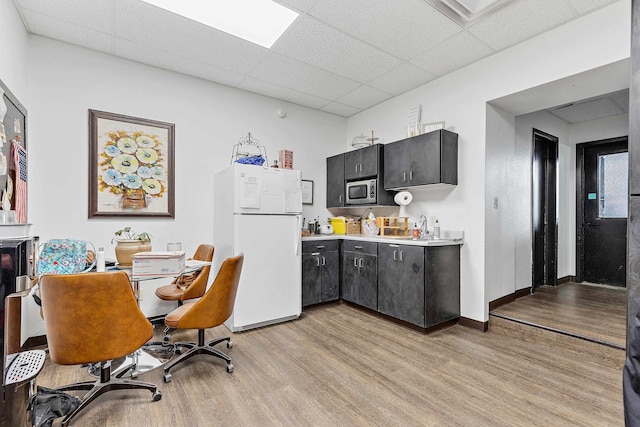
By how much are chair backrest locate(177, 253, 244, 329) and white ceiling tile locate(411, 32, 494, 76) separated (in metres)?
2.81

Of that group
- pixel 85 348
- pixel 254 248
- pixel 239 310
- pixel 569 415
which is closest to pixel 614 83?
pixel 569 415

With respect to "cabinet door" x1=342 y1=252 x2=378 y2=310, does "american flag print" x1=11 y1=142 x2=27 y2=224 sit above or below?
above

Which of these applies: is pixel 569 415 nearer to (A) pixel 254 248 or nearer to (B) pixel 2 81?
(A) pixel 254 248

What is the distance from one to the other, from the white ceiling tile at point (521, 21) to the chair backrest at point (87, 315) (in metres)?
3.44

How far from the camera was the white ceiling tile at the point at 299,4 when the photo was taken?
2463 millimetres

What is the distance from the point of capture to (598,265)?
15.4ft

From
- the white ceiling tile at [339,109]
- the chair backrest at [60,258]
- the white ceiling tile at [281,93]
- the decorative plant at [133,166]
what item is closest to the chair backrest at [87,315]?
the chair backrest at [60,258]

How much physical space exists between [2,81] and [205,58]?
5.52 ft

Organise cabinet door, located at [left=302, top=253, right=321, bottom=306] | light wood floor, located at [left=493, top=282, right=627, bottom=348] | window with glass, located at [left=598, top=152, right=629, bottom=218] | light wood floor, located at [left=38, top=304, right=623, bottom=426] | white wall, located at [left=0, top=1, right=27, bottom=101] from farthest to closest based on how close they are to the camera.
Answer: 1. window with glass, located at [left=598, top=152, right=629, bottom=218]
2. cabinet door, located at [left=302, top=253, right=321, bottom=306]
3. light wood floor, located at [left=493, top=282, right=627, bottom=348]
4. white wall, located at [left=0, top=1, right=27, bottom=101]
5. light wood floor, located at [left=38, top=304, right=623, bottom=426]

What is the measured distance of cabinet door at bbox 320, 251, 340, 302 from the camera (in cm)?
409

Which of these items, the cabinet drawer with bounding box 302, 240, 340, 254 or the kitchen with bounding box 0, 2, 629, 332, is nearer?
the kitchen with bounding box 0, 2, 629, 332

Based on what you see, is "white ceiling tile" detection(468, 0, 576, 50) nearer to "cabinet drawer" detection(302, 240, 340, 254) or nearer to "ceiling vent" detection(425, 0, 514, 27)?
"ceiling vent" detection(425, 0, 514, 27)

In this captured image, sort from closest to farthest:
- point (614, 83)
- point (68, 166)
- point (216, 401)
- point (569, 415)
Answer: point (569, 415), point (216, 401), point (614, 83), point (68, 166)

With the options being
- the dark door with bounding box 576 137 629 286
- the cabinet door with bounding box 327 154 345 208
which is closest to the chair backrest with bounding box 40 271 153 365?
the cabinet door with bounding box 327 154 345 208
